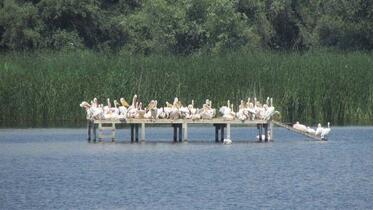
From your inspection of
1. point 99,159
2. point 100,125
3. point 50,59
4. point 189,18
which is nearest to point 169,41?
point 189,18

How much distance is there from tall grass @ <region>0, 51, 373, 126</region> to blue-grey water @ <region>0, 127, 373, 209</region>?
72.2 inches

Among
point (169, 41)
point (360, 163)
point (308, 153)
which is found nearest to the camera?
point (360, 163)

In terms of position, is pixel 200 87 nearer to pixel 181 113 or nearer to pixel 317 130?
pixel 181 113

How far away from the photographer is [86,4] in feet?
234

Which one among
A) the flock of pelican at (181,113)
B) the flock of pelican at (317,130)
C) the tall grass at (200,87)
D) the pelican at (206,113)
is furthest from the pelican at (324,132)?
the tall grass at (200,87)

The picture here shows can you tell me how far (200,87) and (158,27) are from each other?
721 inches

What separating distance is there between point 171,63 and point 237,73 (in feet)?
9.46

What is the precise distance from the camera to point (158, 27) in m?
70.6

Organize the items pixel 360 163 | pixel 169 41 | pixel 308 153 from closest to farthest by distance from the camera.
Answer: pixel 360 163 → pixel 308 153 → pixel 169 41

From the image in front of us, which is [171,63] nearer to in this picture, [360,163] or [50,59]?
[50,59]

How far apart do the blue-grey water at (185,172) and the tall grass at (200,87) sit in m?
1.83

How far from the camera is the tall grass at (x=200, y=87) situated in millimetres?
52531

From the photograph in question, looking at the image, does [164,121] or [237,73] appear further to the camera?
[237,73]

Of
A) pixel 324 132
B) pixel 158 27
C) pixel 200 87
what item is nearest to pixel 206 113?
pixel 324 132
